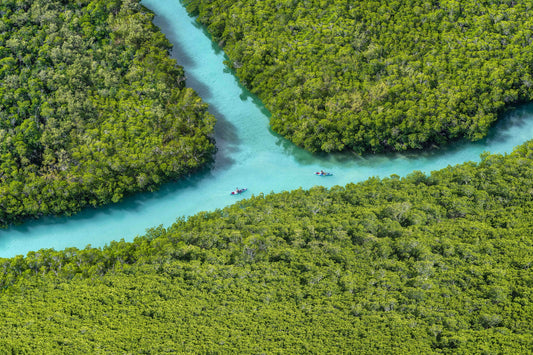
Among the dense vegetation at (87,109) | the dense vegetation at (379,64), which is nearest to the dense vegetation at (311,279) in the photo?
the dense vegetation at (379,64)

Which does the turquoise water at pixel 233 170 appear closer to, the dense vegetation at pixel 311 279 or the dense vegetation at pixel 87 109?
the dense vegetation at pixel 87 109

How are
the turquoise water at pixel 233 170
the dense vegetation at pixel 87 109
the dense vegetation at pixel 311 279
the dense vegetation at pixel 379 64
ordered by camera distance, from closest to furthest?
the dense vegetation at pixel 311 279
the dense vegetation at pixel 87 109
the turquoise water at pixel 233 170
the dense vegetation at pixel 379 64

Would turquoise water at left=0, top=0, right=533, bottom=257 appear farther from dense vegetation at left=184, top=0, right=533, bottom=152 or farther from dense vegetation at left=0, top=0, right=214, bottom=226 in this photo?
dense vegetation at left=184, top=0, right=533, bottom=152

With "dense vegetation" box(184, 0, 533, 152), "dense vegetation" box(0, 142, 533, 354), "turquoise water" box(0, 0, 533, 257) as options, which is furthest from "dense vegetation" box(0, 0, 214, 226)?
"dense vegetation" box(184, 0, 533, 152)

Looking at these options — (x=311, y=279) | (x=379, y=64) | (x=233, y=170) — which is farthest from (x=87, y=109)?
(x=379, y=64)

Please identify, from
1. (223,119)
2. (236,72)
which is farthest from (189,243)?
(236,72)

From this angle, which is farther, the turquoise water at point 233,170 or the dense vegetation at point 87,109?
the turquoise water at point 233,170

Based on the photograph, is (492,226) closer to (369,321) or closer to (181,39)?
(369,321)

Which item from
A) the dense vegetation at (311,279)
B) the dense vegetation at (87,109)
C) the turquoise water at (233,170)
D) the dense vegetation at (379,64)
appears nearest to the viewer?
the dense vegetation at (311,279)
